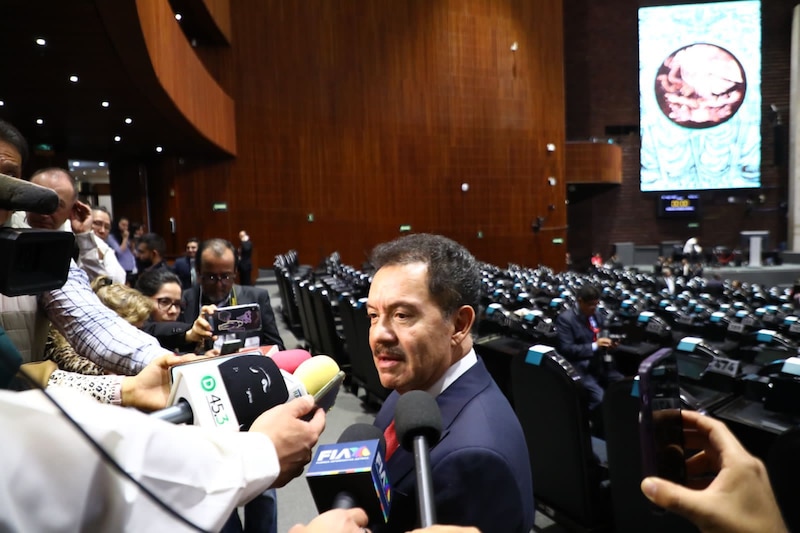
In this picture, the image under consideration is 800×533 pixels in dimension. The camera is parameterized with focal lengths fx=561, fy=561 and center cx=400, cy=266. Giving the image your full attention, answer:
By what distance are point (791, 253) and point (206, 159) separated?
2173 cm

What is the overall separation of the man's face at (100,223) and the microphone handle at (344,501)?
177 inches

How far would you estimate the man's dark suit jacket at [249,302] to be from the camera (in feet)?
11.9

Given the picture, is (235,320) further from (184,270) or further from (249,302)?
(184,270)

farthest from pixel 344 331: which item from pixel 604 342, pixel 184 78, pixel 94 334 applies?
pixel 184 78

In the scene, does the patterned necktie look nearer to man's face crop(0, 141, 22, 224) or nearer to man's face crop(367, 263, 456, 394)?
man's face crop(367, 263, 456, 394)

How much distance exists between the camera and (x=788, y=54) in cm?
2472

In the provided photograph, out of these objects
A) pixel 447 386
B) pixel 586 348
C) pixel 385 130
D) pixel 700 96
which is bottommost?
pixel 586 348

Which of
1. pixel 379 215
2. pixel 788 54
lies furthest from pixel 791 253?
pixel 379 215

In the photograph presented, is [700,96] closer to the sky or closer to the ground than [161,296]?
closer to the sky

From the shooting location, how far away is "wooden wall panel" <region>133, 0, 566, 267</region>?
1527cm

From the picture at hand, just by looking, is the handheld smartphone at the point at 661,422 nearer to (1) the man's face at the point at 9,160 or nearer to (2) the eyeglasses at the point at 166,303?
(1) the man's face at the point at 9,160

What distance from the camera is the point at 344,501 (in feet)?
2.73

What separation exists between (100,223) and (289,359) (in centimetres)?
388

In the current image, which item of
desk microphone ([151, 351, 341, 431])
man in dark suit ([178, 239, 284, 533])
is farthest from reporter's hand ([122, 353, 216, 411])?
man in dark suit ([178, 239, 284, 533])
